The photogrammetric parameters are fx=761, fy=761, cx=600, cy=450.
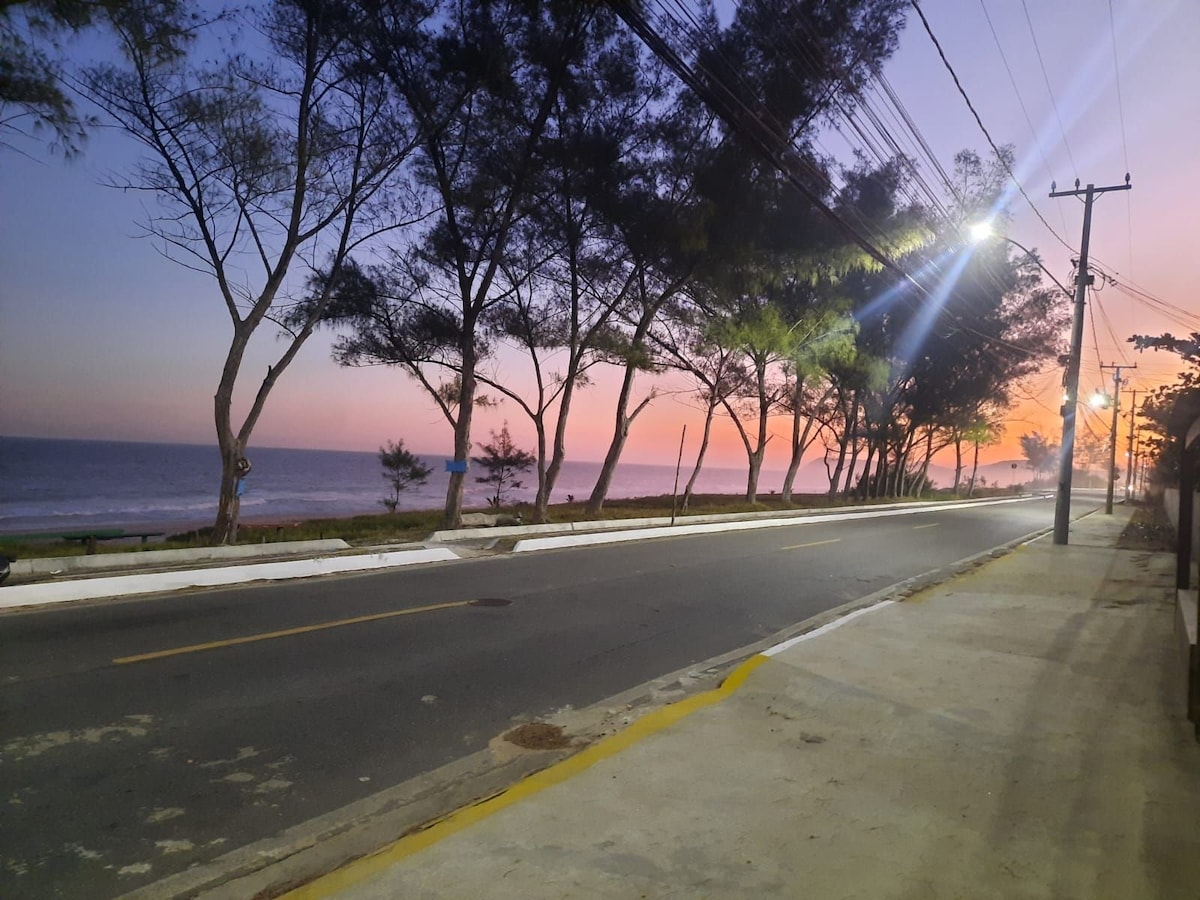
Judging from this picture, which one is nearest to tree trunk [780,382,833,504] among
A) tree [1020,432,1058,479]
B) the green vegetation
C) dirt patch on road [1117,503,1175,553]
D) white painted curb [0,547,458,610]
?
the green vegetation

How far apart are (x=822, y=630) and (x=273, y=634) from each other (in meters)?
5.66

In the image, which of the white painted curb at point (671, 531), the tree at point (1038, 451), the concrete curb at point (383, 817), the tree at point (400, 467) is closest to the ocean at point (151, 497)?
the tree at point (400, 467)

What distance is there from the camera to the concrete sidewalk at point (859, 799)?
3.27 meters

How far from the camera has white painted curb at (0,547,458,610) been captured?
8180 millimetres

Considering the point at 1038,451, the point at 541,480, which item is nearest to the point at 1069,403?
the point at 541,480

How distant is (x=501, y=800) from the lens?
405 centimetres

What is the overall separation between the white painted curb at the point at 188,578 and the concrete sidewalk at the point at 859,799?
6782 mm

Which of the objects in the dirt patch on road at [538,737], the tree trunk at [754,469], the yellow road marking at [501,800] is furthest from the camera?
the tree trunk at [754,469]

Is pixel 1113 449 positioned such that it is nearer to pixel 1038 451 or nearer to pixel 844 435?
pixel 844 435

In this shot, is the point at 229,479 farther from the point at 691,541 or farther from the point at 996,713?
the point at 996,713

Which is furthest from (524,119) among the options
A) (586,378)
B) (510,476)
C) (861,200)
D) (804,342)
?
(510,476)

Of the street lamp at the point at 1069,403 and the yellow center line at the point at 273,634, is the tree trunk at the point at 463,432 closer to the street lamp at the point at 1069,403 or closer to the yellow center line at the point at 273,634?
the yellow center line at the point at 273,634

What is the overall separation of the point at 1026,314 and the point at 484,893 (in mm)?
41985

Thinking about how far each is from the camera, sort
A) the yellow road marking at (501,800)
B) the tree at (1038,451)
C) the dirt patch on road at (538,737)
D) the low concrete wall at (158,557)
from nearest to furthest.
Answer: the yellow road marking at (501,800) → the dirt patch on road at (538,737) → the low concrete wall at (158,557) → the tree at (1038,451)
